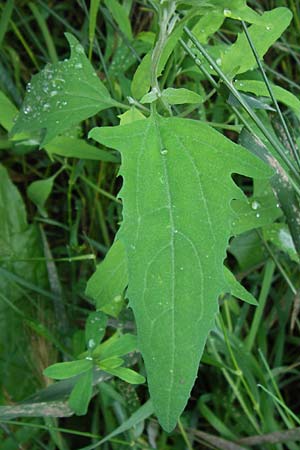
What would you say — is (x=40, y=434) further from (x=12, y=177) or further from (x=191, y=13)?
(x=191, y=13)

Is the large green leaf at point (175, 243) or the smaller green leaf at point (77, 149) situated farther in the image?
the smaller green leaf at point (77, 149)

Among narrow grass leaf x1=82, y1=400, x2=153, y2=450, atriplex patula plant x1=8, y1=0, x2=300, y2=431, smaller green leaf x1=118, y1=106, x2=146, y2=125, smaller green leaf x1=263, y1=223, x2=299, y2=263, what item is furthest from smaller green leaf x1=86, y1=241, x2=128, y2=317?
smaller green leaf x1=263, y1=223, x2=299, y2=263

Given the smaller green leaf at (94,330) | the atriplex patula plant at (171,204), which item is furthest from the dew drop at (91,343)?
the atriplex patula plant at (171,204)

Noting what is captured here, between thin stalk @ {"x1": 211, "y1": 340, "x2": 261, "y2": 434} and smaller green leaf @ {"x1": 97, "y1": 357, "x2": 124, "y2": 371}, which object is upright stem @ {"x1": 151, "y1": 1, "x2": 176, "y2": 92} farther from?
thin stalk @ {"x1": 211, "y1": 340, "x2": 261, "y2": 434}

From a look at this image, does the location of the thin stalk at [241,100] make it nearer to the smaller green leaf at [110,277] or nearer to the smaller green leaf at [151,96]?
the smaller green leaf at [151,96]

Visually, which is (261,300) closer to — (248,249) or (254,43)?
(248,249)

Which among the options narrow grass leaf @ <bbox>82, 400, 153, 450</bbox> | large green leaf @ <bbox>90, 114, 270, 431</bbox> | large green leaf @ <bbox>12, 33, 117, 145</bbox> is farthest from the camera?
narrow grass leaf @ <bbox>82, 400, 153, 450</bbox>

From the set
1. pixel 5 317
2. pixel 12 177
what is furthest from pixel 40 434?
pixel 12 177

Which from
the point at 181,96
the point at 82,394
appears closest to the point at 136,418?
the point at 82,394
